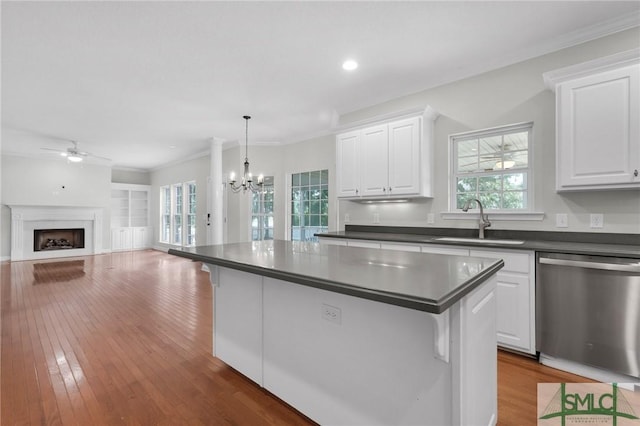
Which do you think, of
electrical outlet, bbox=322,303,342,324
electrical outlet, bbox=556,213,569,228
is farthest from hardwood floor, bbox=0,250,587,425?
electrical outlet, bbox=556,213,569,228

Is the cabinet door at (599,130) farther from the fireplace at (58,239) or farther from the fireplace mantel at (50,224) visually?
the fireplace at (58,239)

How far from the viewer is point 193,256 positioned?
1.92 metres

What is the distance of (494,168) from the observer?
316cm

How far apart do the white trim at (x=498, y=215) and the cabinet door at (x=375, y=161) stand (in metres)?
0.80

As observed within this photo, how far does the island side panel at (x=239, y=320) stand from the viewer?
196cm

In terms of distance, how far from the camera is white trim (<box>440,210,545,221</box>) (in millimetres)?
2787

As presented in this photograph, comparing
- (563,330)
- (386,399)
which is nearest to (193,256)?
(386,399)

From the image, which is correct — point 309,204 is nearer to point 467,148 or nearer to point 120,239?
point 467,148

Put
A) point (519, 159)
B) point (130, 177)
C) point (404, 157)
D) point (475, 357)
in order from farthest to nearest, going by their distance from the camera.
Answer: point (130, 177) → point (404, 157) → point (519, 159) → point (475, 357)

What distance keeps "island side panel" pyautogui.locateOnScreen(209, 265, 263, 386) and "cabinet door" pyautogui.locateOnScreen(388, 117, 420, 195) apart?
223 cm

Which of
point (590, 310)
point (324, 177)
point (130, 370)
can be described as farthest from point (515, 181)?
point (130, 370)

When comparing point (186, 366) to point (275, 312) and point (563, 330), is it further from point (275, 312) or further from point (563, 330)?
point (563, 330)

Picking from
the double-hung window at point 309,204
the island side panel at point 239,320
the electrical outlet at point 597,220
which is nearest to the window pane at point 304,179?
the double-hung window at point 309,204

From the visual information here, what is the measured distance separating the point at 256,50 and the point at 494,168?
9.12 ft
